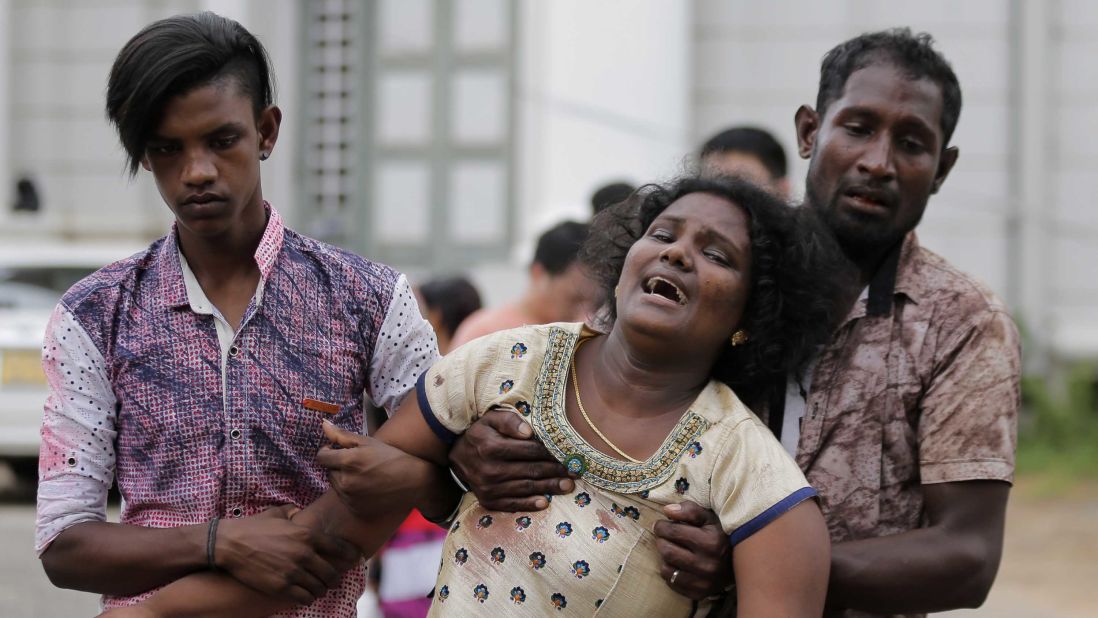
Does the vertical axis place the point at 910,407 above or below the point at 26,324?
above

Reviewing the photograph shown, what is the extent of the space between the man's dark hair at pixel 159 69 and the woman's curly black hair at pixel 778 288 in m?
0.92

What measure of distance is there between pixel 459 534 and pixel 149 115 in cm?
97

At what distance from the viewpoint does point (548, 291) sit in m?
5.25

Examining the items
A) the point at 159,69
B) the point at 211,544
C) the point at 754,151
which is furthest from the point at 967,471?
the point at 754,151

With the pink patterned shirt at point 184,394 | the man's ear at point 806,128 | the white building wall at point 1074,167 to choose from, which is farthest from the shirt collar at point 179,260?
the white building wall at point 1074,167

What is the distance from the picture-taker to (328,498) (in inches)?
104

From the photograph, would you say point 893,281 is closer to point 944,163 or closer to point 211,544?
point 944,163

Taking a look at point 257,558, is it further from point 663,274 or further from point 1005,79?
point 1005,79

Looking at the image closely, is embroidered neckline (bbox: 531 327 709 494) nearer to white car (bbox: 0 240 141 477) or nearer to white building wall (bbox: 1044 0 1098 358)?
white car (bbox: 0 240 141 477)

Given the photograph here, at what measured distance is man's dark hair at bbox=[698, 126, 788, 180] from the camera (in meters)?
4.76

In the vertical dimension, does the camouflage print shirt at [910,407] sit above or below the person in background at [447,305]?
above

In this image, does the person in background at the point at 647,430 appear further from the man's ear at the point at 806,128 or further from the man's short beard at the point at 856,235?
the man's ear at the point at 806,128

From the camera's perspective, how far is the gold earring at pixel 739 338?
A: 2.71m

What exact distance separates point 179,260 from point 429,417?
59 centimetres
